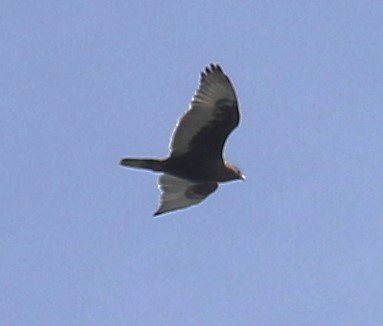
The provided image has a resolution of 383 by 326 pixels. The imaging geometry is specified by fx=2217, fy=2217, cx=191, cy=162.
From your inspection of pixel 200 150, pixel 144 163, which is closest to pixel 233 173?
pixel 200 150

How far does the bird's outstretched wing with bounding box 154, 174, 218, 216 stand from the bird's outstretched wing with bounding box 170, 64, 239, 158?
3.62 feet

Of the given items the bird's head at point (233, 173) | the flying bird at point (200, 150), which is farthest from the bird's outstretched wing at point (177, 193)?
the bird's head at point (233, 173)

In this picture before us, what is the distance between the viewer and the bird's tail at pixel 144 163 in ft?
124

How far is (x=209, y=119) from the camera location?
3788 cm

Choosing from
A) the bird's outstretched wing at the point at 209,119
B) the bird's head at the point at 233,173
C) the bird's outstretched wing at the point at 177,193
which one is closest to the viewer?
the bird's outstretched wing at the point at 209,119

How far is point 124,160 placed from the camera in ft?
124

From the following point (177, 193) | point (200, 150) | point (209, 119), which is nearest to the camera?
point (209, 119)

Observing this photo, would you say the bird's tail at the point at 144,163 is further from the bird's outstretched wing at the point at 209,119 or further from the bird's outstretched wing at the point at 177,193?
the bird's outstretched wing at the point at 177,193

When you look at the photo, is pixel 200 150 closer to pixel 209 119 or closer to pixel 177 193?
pixel 209 119

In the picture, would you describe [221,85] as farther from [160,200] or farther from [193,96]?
[160,200]

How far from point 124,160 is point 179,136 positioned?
103 centimetres

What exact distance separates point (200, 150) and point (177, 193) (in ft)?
4.65

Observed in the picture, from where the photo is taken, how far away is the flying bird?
3747cm

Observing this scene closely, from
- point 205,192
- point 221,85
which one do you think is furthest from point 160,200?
point 221,85
